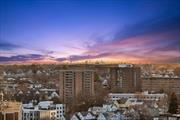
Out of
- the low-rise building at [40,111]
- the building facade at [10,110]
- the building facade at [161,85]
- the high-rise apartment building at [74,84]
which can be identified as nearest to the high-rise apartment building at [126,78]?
the building facade at [161,85]

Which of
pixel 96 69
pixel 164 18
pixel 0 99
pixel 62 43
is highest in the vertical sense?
pixel 164 18

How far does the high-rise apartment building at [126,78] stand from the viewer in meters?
2.93

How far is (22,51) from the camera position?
113 inches

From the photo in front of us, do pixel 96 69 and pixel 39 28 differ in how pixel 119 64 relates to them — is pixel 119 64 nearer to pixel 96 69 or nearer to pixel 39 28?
pixel 96 69

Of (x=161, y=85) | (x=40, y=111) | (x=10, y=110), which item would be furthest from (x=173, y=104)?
(x=10, y=110)

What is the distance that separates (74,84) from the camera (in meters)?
2.93

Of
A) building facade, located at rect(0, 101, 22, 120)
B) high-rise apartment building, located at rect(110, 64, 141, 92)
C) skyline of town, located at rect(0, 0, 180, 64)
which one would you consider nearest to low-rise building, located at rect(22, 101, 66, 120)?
building facade, located at rect(0, 101, 22, 120)

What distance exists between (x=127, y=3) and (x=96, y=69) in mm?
541

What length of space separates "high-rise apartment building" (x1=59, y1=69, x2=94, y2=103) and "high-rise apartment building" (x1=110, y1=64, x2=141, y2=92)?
17 centimetres

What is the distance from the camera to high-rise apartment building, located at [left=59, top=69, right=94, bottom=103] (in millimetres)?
2911

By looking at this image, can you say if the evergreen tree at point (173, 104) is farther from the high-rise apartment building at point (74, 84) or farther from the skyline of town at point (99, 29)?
the high-rise apartment building at point (74, 84)

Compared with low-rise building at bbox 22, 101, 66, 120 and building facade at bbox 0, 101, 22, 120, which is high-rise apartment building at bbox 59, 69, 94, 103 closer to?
low-rise building at bbox 22, 101, 66, 120

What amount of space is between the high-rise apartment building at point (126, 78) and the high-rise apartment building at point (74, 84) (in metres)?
0.17

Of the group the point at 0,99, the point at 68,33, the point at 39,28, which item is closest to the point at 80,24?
the point at 68,33
